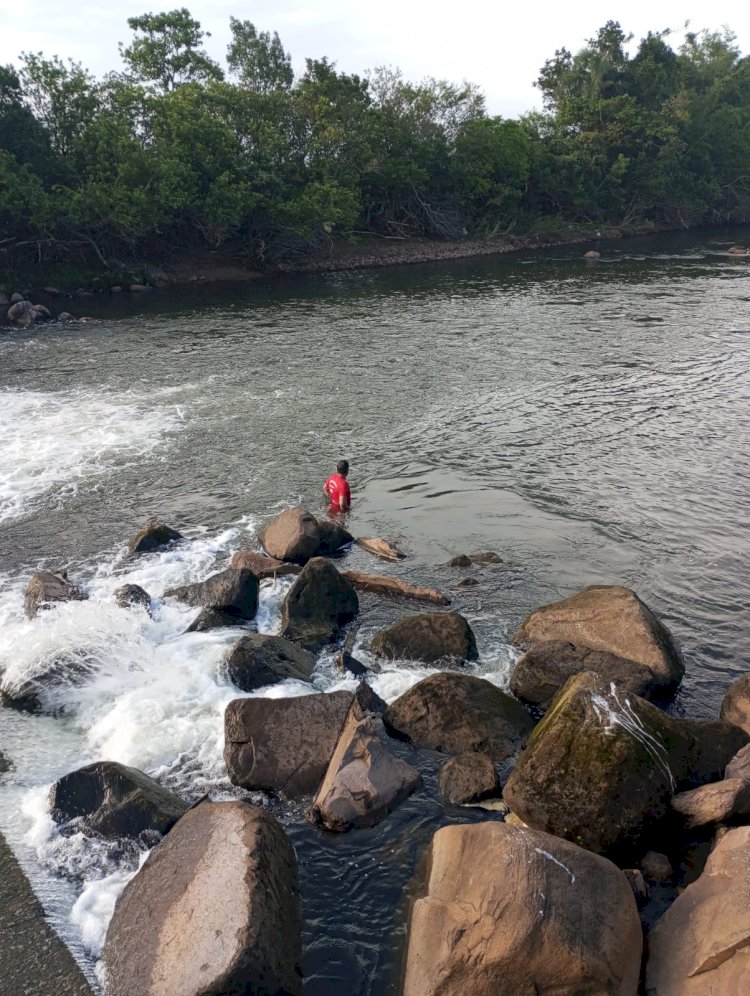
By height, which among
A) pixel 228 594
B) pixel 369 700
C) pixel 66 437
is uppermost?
pixel 66 437

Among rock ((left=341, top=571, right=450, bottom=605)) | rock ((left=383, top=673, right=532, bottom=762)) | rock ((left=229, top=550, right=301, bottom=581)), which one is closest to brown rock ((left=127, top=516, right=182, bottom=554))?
rock ((left=229, top=550, right=301, bottom=581))

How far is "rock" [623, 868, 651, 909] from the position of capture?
777 centimetres

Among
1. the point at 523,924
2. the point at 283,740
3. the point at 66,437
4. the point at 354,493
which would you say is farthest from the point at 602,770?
the point at 66,437

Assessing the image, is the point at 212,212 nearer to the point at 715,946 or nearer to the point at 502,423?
the point at 502,423

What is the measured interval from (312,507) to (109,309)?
103 ft

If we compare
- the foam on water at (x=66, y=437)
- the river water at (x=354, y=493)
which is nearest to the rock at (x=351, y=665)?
the river water at (x=354, y=493)

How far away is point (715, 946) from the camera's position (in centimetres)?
668

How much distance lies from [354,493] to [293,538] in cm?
366

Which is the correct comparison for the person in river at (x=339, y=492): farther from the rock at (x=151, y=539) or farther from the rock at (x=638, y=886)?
the rock at (x=638, y=886)

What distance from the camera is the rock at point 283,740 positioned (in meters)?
9.63

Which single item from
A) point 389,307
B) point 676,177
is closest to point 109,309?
point 389,307

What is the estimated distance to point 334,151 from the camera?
57.8 metres

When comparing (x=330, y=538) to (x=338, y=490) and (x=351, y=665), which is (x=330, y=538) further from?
(x=351, y=665)

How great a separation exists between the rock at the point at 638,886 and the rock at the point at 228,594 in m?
7.85
